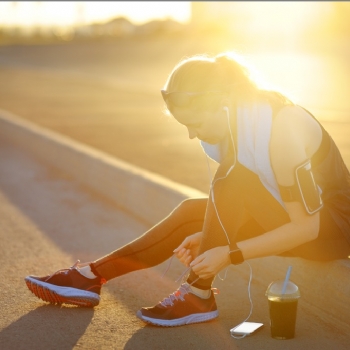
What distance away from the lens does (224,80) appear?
12.4 feet

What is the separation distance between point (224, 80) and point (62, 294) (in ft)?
4.67

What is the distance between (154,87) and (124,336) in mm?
19667

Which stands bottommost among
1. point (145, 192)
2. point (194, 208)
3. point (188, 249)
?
point (145, 192)

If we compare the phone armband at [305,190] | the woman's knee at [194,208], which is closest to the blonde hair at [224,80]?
the phone armband at [305,190]

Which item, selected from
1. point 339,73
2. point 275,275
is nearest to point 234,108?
point 275,275

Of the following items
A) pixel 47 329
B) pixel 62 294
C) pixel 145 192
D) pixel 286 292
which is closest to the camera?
pixel 286 292

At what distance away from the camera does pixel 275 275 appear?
4.73m

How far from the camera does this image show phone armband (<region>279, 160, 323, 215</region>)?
3598 millimetres

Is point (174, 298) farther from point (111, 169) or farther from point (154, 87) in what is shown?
point (154, 87)

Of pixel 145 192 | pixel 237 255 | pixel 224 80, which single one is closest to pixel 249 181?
pixel 237 255

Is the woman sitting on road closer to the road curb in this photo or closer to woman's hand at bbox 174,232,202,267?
woman's hand at bbox 174,232,202,267

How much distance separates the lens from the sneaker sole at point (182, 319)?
3979 millimetres

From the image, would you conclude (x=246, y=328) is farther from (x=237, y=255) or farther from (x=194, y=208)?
(x=194, y=208)

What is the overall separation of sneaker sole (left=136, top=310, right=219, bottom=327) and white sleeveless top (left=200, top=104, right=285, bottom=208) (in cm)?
74
